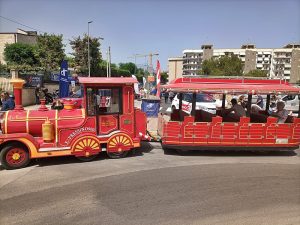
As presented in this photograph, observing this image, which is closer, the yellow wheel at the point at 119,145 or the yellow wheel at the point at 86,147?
the yellow wheel at the point at 86,147

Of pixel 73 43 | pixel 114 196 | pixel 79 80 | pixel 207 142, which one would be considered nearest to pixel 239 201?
pixel 114 196

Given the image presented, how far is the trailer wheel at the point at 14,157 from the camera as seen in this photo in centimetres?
749

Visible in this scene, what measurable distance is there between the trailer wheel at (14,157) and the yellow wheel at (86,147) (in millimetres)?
1302

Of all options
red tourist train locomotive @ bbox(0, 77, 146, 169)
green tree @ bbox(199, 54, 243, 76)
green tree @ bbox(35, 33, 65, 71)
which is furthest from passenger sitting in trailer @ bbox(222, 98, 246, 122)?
green tree @ bbox(199, 54, 243, 76)

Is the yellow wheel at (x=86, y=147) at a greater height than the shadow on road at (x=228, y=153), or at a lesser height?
greater

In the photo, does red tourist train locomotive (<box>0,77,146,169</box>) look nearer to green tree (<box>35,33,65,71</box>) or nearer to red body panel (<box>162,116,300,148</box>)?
red body panel (<box>162,116,300,148</box>)

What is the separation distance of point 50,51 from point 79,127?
1473 inches

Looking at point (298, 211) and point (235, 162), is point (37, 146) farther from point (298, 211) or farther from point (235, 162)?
point (298, 211)

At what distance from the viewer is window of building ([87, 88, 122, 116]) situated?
26.4 feet

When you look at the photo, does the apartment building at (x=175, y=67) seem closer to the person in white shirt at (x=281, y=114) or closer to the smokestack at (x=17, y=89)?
the person in white shirt at (x=281, y=114)

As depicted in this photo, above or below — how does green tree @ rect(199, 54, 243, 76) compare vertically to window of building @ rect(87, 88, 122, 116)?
above

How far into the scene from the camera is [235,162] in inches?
328

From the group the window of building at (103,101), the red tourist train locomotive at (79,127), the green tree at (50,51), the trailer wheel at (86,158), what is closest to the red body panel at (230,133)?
the red tourist train locomotive at (79,127)

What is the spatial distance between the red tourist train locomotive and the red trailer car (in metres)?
1.37
